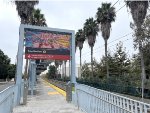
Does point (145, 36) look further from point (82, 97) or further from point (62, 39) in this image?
point (82, 97)

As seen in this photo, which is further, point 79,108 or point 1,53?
point 1,53

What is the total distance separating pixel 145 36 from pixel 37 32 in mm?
10548

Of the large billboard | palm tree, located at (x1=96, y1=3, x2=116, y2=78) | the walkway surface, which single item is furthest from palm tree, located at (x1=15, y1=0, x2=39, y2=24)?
palm tree, located at (x1=96, y1=3, x2=116, y2=78)

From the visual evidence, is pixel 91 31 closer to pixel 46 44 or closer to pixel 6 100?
pixel 46 44

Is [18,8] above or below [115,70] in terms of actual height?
above

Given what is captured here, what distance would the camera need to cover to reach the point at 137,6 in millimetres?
29016

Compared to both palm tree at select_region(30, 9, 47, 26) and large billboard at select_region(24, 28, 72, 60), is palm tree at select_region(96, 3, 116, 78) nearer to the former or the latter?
palm tree at select_region(30, 9, 47, 26)

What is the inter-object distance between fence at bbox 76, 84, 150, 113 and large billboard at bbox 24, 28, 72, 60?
16.0ft

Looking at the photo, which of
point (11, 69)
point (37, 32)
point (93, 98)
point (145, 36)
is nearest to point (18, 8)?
point (37, 32)

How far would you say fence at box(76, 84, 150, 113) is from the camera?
18.9 feet

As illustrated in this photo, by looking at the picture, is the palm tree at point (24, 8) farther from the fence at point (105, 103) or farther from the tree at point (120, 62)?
the tree at point (120, 62)

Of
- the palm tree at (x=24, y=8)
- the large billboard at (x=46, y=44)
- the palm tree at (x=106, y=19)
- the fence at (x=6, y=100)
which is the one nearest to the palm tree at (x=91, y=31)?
the palm tree at (x=106, y=19)

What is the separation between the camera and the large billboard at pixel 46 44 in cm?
1736

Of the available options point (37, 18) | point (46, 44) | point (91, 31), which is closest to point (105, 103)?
point (46, 44)
